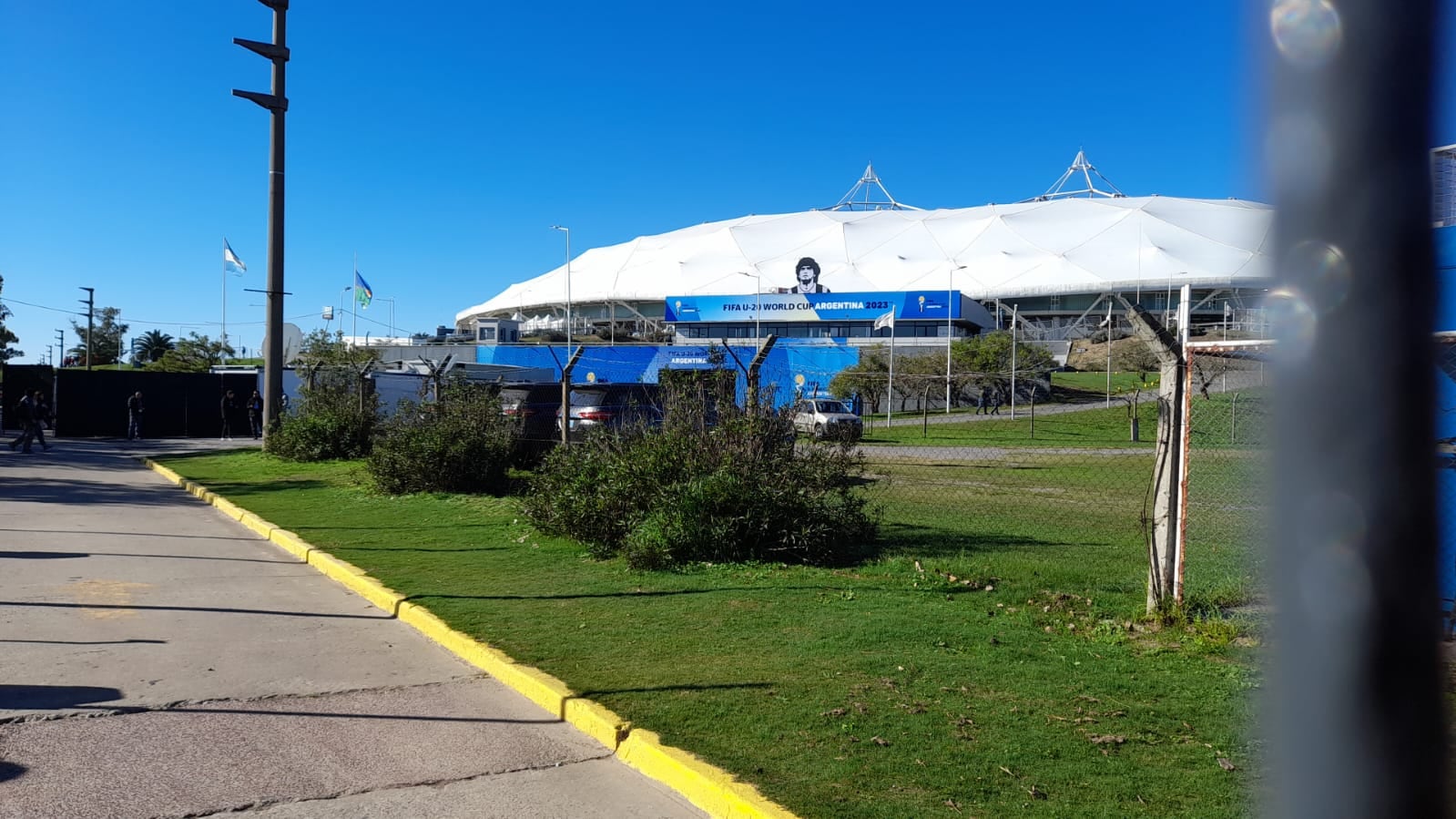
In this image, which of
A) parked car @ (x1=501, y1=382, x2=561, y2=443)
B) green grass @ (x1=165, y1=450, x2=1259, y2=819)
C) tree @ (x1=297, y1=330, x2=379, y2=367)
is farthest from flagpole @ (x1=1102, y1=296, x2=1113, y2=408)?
tree @ (x1=297, y1=330, x2=379, y2=367)

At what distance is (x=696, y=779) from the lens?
4.81m

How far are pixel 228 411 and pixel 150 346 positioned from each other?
74953 mm

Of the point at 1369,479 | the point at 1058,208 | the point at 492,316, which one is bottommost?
the point at 1369,479

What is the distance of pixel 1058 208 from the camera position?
11169 cm

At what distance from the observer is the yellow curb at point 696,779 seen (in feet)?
14.6

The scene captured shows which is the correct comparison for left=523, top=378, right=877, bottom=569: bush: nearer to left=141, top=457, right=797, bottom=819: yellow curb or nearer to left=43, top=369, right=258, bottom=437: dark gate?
left=141, top=457, right=797, bottom=819: yellow curb

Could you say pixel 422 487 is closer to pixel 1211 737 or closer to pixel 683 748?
pixel 683 748

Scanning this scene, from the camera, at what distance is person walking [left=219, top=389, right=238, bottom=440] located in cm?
3328

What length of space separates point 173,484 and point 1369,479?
21446 mm

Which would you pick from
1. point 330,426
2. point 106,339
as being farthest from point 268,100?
point 106,339

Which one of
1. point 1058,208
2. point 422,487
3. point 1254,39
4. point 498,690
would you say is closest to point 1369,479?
point 1254,39

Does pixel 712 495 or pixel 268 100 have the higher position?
pixel 268 100

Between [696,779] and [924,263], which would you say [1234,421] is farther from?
[924,263]

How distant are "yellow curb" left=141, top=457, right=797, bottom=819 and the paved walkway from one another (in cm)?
7
